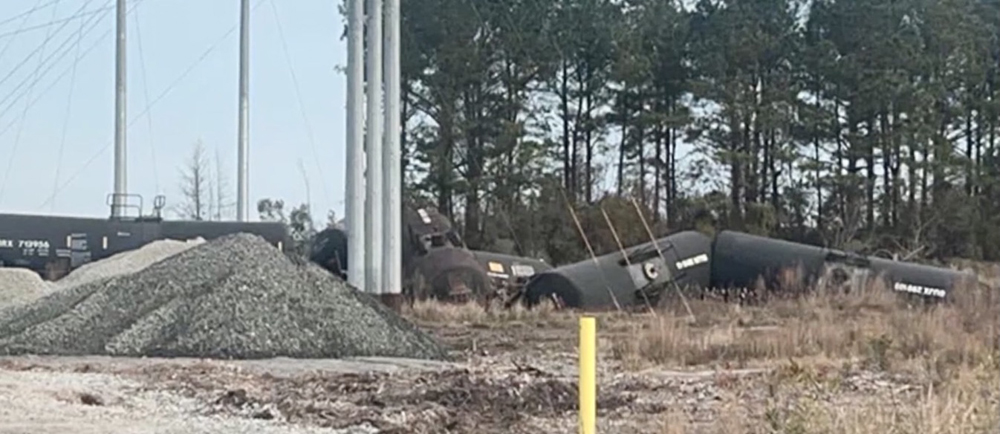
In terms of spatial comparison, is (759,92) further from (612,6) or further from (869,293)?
(869,293)

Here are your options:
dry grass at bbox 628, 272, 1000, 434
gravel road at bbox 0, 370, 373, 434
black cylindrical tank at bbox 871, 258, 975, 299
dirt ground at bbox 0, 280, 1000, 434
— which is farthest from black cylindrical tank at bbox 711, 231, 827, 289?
gravel road at bbox 0, 370, 373, 434

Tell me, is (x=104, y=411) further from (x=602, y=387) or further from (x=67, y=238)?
(x=67, y=238)

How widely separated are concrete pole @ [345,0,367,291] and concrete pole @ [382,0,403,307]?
1.63 ft

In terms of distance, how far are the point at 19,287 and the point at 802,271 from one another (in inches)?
632

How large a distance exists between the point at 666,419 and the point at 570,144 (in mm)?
43742

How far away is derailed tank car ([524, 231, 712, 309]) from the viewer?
94.0 ft

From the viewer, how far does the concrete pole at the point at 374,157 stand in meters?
25.5

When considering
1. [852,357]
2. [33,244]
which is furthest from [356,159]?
[33,244]

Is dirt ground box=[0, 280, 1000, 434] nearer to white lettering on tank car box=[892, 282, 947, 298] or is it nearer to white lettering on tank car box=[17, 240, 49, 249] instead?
white lettering on tank car box=[892, 282, 947, 298]

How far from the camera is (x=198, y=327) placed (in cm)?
1878

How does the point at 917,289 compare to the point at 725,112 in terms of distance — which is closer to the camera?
the point at 917,289

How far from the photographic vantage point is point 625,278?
2902cm

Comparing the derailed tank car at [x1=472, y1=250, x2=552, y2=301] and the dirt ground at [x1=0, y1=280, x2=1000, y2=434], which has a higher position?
the derailed tank car at [x1=472, y1=250, x2=552, y2=301]

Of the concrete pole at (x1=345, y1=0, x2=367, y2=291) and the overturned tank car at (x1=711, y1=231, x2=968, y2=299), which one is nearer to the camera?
the concrete pole at (x1=345, y1=0, x2=367, y2=291)
